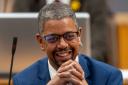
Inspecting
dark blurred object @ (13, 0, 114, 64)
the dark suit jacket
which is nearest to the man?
the dark suit jacket

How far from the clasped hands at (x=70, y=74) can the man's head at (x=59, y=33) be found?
0.15ft

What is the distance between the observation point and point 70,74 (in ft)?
6.55

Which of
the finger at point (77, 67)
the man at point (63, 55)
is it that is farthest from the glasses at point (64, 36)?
the finger at point (77, 67)

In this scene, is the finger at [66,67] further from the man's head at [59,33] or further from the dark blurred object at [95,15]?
the dark blurred object at [95,15]

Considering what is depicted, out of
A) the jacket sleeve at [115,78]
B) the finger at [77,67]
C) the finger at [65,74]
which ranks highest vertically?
the finger at [77,67]

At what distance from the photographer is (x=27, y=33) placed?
8.29 feet

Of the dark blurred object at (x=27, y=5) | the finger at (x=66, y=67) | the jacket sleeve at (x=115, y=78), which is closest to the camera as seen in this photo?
the finger at (x=66, y=67)

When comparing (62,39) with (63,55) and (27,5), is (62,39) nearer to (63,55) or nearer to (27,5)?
(63,55)

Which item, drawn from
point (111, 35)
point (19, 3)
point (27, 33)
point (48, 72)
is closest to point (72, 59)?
point (48, 72)

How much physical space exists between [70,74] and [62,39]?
141mm

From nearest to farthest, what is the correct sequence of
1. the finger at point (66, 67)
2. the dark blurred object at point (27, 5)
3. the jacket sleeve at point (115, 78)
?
the finger at point (66, 67) → the jacket sleeve at point (115, 78) → the dark blurred object at point (27, 5)

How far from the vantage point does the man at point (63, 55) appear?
1999 mm

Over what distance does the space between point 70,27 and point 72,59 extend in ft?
0.43

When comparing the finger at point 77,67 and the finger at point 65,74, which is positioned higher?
the finger at point 77,67
